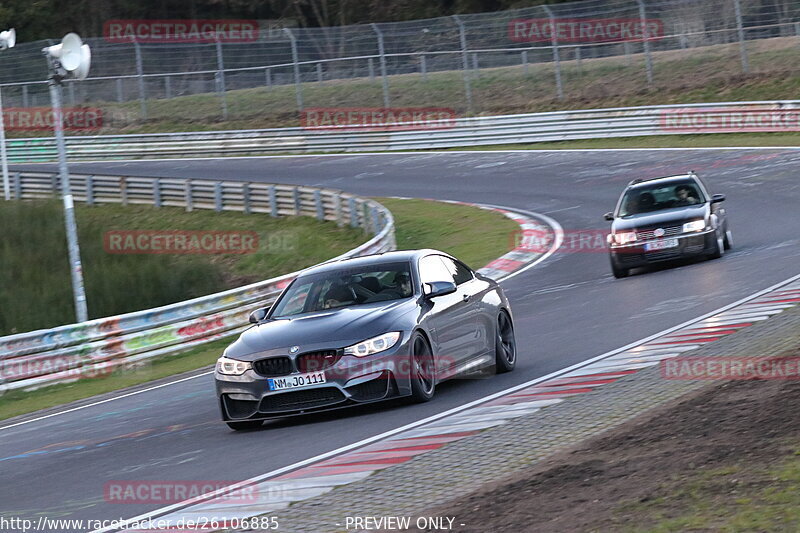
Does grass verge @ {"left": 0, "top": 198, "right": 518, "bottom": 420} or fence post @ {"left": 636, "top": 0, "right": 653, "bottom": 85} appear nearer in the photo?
grass verge @ {"left": 0, "top": 198, "right": 518, "bottom": 420}

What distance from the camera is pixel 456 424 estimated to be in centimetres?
950

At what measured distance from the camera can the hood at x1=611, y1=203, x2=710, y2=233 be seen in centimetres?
1991

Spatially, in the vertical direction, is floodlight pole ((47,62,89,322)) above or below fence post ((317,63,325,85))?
below

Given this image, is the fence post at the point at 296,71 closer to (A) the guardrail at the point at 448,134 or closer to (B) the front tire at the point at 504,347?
(A) the guardrail at the point at 448,134

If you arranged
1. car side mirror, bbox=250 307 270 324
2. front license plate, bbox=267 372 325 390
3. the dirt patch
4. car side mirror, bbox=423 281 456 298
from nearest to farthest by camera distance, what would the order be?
the dirt patch, front license plate, bbox=267 372 325 390, car side mirror, bbox=423 281 456 298, car side mirror, bbox=250 307 270 324

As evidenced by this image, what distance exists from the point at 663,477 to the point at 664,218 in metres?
13.7

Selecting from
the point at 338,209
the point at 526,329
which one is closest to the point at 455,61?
the point at 338,209

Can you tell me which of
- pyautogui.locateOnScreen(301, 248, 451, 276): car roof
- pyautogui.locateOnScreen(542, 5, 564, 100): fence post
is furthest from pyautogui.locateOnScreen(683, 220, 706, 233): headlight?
pyautogui.locateOnScreen(542, 5, 564, 100): fence post

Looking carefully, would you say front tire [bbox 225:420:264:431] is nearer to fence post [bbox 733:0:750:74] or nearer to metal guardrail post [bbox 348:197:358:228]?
metal guardrail post [bbox 348:197:358:228]

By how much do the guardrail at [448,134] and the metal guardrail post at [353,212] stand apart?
524 inches

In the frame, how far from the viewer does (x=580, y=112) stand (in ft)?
137

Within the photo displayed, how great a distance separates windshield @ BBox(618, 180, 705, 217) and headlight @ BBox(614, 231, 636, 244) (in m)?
0.79

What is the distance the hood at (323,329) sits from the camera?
10289mm

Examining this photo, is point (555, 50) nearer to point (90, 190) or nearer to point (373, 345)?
point (90, 190)
